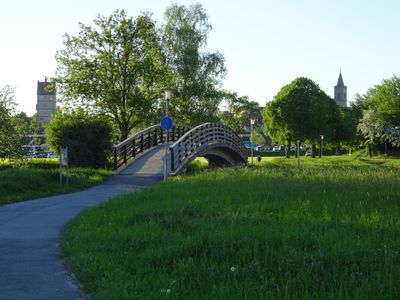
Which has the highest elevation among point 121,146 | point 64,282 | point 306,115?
point 306,115

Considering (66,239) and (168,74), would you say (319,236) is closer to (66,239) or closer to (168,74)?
(66,239)

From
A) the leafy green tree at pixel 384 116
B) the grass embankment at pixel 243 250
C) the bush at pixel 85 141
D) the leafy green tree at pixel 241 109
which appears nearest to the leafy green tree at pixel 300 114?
the leafy green tree at pixel 384 116

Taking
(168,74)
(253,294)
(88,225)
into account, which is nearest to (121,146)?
(168,74)

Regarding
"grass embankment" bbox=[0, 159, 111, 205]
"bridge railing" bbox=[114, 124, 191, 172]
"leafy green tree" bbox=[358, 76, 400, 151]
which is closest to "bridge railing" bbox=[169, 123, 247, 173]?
"bridge railing" bbox=[114, 124, 191, 172]

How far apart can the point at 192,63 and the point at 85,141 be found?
2396 cm

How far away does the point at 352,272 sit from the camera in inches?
233

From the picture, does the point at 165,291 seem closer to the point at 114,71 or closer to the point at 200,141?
the point at 200,141

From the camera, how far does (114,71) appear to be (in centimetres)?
3988

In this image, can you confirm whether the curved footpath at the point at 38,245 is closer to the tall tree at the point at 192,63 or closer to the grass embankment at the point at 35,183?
the grass embankment at the point at 35,183

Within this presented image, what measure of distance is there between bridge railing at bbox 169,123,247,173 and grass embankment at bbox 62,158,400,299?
52.6 feet

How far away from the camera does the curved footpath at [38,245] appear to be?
6031mm

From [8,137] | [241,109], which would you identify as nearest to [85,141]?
[8,137]

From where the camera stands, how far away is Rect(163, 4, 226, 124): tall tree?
49.8 meters

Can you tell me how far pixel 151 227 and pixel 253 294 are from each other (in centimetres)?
391
